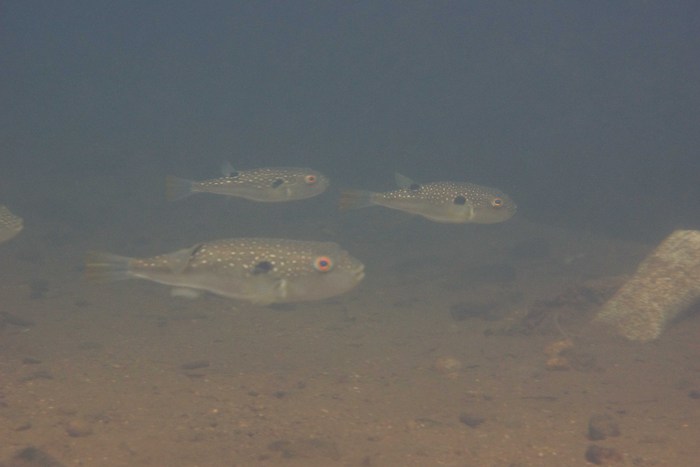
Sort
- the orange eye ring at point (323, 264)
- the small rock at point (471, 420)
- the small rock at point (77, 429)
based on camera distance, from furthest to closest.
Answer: the small rock at point (471, 420)
the orange eye ring at point (323, 264)
the small rock at point (77, 429)

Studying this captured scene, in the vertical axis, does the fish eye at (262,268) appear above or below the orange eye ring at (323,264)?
below

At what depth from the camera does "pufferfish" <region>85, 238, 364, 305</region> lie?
5430mm

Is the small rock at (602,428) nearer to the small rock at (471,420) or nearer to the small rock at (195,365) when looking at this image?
the small rock at (471,420)

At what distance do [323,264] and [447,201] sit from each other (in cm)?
383

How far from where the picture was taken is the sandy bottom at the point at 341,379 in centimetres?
526

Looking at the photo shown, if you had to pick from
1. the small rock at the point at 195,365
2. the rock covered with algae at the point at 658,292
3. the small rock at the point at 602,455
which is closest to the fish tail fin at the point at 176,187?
the small rock at the point at 195,365

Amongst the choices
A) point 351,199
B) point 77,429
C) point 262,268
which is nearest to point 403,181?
point 351,199

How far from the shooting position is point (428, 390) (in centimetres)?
717

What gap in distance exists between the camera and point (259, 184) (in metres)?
9.44

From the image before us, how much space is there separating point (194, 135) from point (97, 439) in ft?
166

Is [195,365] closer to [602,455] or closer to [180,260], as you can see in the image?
[180,260]

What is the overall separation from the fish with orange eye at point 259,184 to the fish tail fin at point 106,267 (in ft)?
13.6

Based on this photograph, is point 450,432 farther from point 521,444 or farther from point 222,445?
point 222,445

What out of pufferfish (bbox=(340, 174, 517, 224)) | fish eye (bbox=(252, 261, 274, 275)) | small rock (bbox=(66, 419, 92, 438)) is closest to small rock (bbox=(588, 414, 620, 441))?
fish eye (bbox=(252, 261, 274, 275))
